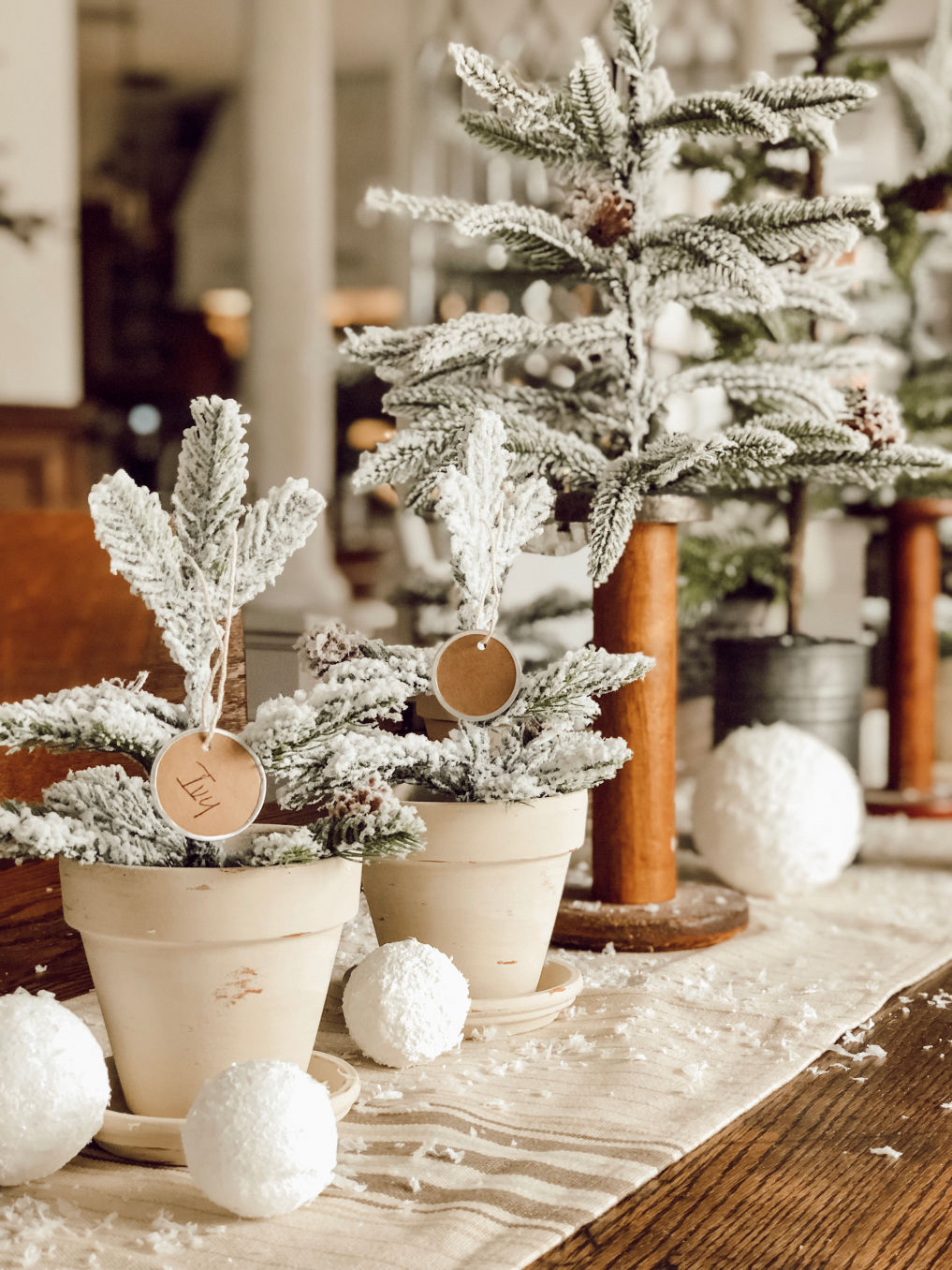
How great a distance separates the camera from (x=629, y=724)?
4.17ft

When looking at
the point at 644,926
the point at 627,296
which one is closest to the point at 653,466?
the point at 627,296

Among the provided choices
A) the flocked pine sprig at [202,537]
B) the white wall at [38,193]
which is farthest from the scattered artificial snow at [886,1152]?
the white wall at [38,193]

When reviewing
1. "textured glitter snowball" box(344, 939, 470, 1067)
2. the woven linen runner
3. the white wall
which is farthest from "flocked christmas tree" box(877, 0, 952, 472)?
the white wall

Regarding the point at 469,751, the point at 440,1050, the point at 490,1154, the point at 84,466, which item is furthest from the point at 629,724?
the point at 84,466

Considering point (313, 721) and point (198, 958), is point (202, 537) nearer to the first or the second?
point (313, 721)

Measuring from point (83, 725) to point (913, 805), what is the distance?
1.45 meters

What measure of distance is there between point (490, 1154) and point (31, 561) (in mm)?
1324

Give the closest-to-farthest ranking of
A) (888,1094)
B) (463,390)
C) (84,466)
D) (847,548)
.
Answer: (888,1094) → (463,390) → (847,548) → (84,466)

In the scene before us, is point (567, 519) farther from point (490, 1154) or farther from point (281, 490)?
point (490, 1154)

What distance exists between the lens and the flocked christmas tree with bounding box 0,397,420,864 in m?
0.76

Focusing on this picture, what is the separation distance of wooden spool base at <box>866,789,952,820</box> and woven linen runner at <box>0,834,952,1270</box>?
0.66 meters

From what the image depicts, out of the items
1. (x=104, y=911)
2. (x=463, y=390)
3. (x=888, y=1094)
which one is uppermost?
(x=463, y=390)

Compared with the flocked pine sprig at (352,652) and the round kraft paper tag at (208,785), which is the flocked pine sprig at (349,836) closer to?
the round kraft paper tag at (208,785)

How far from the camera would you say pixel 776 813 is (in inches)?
55.1
